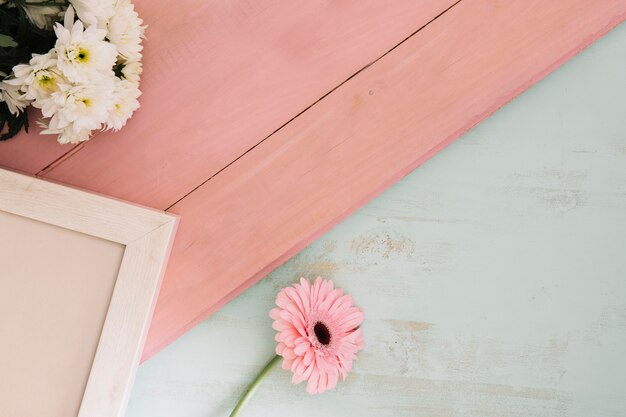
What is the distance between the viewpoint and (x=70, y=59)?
2.16 feet

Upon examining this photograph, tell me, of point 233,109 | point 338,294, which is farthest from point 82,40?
point 338,294

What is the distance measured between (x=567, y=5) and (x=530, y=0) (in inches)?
2.4

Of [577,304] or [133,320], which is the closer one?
[133,320]

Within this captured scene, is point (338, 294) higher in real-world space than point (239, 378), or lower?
higher

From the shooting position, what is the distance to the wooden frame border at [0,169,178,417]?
2.39ft

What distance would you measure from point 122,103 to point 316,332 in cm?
43

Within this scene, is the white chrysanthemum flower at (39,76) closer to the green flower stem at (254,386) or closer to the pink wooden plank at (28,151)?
the pink wooden plank at (28,151)

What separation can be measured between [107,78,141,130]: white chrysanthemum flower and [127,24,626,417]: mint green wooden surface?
334mm

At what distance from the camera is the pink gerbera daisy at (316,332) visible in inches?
31.8

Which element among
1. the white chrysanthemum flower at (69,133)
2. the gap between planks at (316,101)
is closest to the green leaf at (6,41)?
the white chrysanthemum flower at (69,133)

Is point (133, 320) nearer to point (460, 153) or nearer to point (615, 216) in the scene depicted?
point (460, 153)

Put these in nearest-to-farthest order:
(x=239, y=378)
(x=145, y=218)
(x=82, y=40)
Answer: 1. (x=82, y=40)
2. (x=145, y=218)
3. (x=239, y=378)

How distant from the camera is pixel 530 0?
2.80 ft

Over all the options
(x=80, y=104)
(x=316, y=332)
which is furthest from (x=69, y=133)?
(x=316, y=332)
